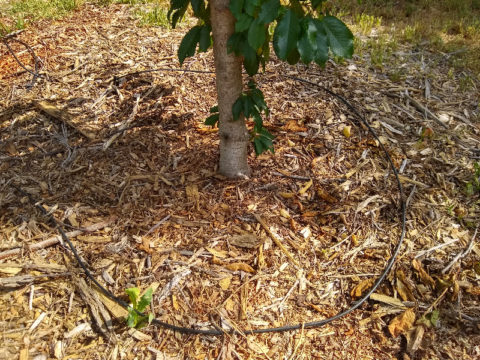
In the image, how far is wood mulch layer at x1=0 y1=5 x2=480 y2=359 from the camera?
195cm

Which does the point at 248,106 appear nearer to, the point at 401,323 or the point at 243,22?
the point at 243,22

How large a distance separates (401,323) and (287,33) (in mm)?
1538

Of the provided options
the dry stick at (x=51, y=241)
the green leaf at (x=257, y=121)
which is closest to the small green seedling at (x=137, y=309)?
the dry stick at (x=51, y=241)

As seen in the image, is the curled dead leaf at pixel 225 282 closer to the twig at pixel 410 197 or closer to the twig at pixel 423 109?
the twig at pixel 410 197

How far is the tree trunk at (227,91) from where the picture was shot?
1.92 m

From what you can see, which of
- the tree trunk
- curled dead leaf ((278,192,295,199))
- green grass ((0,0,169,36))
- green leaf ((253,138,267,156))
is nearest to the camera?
the tree trunk

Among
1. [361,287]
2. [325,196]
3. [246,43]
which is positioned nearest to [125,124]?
[246,43]

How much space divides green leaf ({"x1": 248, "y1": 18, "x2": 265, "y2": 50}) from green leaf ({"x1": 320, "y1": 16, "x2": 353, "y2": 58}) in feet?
0.82

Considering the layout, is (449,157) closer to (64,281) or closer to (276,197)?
(276,197)

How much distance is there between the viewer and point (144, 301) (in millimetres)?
1871

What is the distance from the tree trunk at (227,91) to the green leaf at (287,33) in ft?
1.48

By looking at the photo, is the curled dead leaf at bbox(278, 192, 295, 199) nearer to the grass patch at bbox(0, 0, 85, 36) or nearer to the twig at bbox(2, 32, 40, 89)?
the twig at bbox(2, 32, 40, 89)

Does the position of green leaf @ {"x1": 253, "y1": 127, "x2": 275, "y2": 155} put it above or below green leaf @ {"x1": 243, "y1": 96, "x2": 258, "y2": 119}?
below

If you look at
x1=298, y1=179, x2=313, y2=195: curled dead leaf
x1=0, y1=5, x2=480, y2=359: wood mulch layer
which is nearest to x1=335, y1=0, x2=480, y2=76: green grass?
x1=0, y1=5, x2=480, y2=359: wood mulch layer
